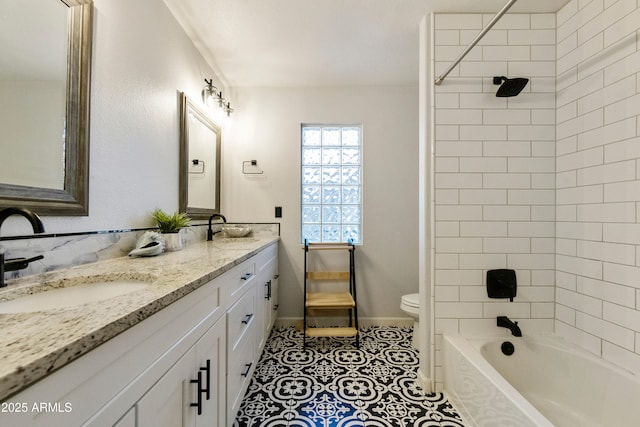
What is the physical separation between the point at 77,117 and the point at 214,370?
110cm

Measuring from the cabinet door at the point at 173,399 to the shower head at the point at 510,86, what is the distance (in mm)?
1968

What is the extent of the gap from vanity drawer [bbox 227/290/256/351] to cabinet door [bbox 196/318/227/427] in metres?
0.06

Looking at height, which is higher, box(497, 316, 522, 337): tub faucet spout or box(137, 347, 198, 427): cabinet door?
box(137, 347, 198, 427): cabinet door

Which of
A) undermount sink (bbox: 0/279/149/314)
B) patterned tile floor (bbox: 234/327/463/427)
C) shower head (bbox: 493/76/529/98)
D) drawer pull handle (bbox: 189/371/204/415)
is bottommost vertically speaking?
patterned tile floor (bbox: 234/327/463/427)

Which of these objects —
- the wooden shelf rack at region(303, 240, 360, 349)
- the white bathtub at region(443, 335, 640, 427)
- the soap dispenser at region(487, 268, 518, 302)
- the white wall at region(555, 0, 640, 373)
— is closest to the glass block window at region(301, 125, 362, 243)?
the wooden shelf rack at region(303, 240, 360, 349)

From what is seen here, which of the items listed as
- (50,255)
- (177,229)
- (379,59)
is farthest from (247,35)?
(50,255)

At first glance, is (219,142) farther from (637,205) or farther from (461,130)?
(637,205)

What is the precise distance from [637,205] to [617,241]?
0.19 meters

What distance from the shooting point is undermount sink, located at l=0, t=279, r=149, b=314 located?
2.28 feet

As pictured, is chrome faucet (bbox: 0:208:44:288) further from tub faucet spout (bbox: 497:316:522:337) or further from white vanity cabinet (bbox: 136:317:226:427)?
tub faucet spout (bbox: 497:316:522:337)

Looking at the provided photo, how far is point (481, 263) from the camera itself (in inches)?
61.5

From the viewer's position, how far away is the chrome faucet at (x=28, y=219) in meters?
0.63

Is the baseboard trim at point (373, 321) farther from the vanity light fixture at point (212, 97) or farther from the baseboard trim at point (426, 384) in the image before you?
the vanity light fixture at point (212, 97)

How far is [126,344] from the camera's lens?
1.72 feet
